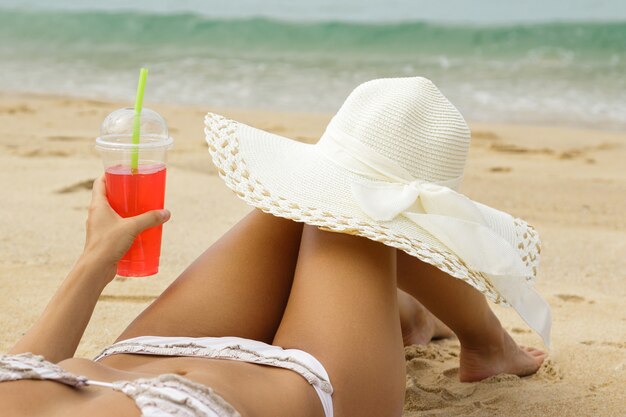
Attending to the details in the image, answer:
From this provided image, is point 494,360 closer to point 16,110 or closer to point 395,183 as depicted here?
point 395,183

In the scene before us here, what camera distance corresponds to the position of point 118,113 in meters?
1.83

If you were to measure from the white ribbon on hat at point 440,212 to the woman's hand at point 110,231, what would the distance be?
16.6 inches

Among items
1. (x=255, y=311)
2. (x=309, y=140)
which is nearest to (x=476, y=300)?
(x=255, y=311)

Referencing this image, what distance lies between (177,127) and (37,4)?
1088 cm

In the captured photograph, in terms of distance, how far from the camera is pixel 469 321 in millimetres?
2146

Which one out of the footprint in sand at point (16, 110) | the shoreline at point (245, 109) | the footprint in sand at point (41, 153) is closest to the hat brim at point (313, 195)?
the footprint in sand at point (41, 153)

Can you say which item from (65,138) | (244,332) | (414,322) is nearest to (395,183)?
(244,332)

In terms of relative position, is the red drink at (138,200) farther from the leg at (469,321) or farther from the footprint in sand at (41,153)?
the footprint in sand at (41,153)

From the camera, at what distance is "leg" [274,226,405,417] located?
5.25 feet

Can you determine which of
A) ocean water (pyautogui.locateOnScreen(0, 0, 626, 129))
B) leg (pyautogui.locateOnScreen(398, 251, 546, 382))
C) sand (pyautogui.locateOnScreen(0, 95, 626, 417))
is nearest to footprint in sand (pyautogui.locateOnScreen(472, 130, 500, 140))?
sand (pyautogui.locateOnScreen(0, 95, 626, 417))

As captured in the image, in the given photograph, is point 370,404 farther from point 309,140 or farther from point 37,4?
point 37,4

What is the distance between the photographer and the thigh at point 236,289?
5.86 feet

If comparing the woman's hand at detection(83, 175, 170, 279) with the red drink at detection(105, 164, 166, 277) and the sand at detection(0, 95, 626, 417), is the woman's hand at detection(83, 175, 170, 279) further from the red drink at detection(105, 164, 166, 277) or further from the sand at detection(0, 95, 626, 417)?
the sand at detection(0, 95, 626, 417)

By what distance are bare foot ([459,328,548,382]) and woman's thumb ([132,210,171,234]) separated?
3.07ft
